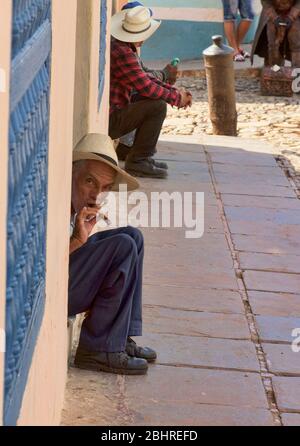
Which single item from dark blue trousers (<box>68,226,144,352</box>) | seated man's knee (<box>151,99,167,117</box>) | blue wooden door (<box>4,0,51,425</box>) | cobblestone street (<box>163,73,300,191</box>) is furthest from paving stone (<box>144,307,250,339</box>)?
cobblestone street (<box>163,73,300,191</box>)

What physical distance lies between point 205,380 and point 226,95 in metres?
6.57

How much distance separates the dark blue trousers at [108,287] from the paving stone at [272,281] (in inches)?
66.6

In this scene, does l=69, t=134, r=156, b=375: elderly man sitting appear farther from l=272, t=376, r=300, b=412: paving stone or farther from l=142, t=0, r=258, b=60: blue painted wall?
l=142, t=0, r=258, b=60: blue painted wall

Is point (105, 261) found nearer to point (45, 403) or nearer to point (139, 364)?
point (139, 364)

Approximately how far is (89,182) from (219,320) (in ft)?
4.23

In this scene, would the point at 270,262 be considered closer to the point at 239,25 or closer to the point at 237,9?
the point at 237,9

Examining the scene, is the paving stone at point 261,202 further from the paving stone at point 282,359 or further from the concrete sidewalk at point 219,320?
the paving stone at point 282,359

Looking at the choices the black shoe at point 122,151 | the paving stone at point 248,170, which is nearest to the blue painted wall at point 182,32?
the paving stone at point 248,170

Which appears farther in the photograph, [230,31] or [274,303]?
[230,31]

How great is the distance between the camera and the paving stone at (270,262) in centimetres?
643

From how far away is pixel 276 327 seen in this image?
5367mm

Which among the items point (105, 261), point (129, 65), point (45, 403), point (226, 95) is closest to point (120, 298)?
point (105, 261)

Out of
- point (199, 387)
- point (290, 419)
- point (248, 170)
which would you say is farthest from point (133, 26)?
point (290, 419)

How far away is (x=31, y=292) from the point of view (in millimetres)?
2859
